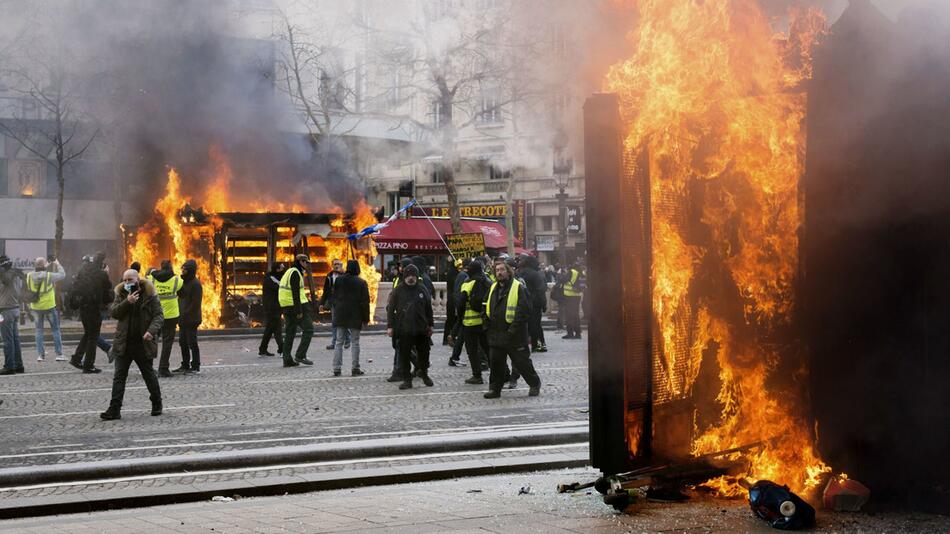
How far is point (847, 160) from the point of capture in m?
6.56

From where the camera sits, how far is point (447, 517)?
21.9ft

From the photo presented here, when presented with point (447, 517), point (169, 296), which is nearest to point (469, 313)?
point (169, 296)

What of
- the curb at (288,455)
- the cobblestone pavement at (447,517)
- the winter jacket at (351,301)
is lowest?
the cobblestone pavement at (447,517)

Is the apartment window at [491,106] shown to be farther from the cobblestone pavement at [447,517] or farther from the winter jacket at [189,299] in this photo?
the cobblestone pavement at [447,517]

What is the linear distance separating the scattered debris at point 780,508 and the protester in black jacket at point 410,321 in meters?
7.76

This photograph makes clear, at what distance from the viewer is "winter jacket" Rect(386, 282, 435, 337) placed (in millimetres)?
13789

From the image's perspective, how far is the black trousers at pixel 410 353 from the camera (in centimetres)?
1365

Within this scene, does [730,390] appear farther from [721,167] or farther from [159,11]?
[159,11]

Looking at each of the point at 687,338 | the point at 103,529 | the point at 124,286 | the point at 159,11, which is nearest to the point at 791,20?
the point at 687,338

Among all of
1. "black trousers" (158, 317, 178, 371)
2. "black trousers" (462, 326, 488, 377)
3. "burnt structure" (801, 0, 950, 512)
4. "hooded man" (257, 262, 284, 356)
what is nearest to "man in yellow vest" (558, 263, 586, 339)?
"hooded man" (257, 262, 284, 356)

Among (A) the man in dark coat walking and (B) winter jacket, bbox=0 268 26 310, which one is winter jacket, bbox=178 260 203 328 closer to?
(B) winter jacket, bbox=0 268 26 310

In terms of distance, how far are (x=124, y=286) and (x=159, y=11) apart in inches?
558

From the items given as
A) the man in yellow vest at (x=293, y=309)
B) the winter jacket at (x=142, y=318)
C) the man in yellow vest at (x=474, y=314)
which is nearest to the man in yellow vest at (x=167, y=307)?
the man in yellow vest at (x=293, y=309)

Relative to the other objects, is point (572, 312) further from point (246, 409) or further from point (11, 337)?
point (246, 409)
